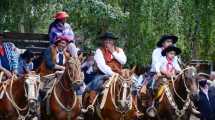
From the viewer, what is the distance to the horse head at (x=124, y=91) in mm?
14273

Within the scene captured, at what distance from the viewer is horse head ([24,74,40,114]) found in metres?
13.3

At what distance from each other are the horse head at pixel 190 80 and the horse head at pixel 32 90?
3440 mm

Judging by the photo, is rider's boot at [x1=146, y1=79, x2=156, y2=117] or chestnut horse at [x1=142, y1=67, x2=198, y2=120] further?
rider's boot at [x1=146, y1=79, x2=156, y2=117]

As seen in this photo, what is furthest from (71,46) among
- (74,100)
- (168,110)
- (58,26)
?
(168,110)

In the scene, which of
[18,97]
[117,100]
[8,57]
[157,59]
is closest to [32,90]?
[18,97]

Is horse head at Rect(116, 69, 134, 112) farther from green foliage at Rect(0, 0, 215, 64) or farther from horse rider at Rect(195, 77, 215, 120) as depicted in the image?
green foliage at Rect(0, 0, 215, 64)

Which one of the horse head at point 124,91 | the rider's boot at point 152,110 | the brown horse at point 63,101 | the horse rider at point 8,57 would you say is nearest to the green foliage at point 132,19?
the horse rider at point 8,57

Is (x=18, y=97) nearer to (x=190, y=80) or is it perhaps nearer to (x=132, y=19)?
(x=190, y=80)

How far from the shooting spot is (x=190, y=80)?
575 inches

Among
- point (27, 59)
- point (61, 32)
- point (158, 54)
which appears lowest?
point (27, 59)

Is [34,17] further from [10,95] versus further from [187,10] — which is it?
[10,95]

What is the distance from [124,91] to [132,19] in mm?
10299

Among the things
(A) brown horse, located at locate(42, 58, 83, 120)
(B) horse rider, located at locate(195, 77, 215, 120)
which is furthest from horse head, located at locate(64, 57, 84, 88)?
(B) horse rider, located at locate(195, 77, 215, 120)

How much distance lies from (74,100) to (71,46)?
5.66ft
